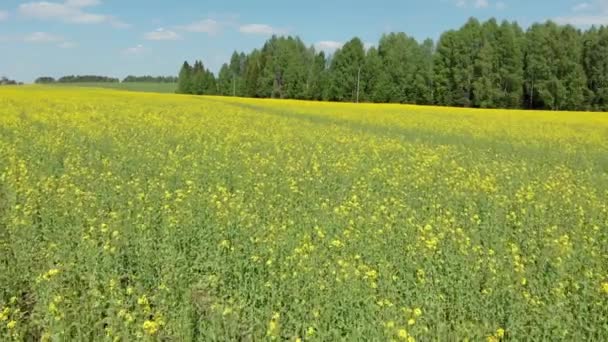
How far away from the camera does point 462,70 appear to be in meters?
65.3

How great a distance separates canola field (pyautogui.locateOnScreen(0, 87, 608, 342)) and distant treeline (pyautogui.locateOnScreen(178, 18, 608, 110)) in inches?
2134

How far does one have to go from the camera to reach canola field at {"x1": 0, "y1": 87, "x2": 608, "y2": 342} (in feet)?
13.6

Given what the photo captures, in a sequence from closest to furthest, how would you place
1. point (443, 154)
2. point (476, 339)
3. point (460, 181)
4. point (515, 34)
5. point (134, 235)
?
point (476, 339), point (134, 235), point (460, 181), point (443, 154), point (515, 34)

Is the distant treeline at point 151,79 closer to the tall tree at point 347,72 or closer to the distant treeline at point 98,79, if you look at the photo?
the distant treeline at point 98,79

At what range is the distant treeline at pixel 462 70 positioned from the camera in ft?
197

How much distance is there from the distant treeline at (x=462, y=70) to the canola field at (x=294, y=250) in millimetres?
54206

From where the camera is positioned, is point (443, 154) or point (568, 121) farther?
point (568, 121)

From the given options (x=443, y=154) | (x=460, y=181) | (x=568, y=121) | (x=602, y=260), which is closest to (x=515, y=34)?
(x=568, y=121)

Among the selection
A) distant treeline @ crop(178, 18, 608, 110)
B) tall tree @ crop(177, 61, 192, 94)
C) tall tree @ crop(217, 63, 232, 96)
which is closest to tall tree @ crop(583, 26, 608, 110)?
distant treeline @ crop(178, 18, 608, 110)

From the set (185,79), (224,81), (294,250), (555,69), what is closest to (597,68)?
(555,69)

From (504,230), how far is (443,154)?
25.2 feet

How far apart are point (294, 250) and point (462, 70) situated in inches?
2534

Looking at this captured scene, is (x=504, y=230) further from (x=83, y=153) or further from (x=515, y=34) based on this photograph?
(x=515, y=34)

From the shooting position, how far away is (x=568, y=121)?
100 ft
